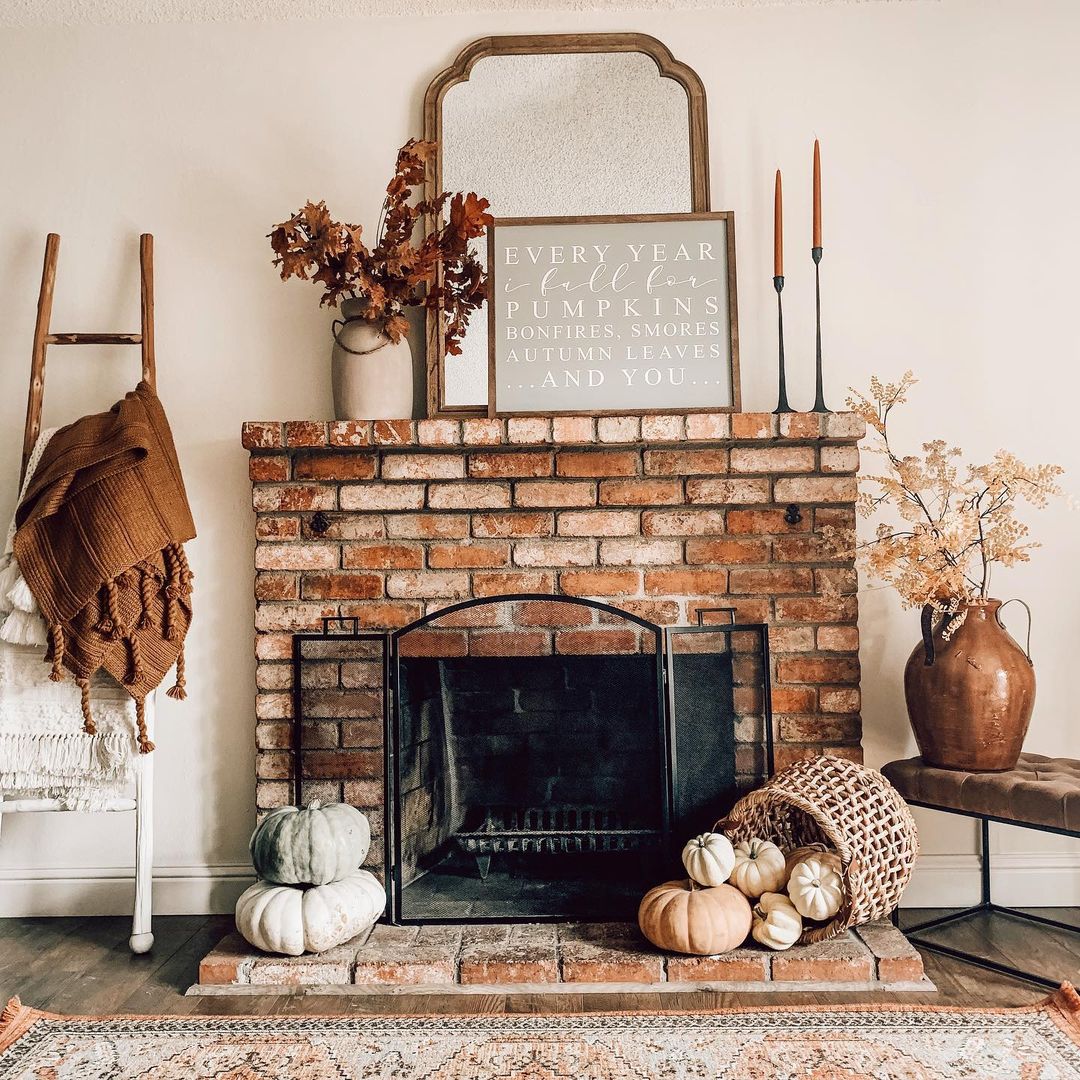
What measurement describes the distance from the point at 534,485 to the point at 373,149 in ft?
3.27

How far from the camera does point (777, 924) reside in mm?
1817

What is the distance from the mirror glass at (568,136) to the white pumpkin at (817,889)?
1.48 metres

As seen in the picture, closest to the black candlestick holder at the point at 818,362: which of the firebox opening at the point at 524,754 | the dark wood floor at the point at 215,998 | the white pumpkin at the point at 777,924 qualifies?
the firebox opening at the point at 524,754

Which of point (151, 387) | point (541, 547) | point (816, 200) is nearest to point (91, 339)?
point (151, 387)

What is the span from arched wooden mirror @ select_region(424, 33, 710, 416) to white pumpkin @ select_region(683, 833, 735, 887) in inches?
51.1

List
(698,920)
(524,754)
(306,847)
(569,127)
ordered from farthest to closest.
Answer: (569,127) → (524,754) → (306,847) → (698,920)

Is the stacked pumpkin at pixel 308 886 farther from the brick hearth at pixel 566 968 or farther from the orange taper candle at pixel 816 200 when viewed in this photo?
the orange taper candle at pixel 816 200

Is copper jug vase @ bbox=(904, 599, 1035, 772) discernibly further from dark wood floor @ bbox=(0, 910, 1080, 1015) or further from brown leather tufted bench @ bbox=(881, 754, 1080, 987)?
dark wood floor @ bbox=(0, 910, 1080, 1015)

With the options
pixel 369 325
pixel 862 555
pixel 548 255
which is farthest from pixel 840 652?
pixel 369 325

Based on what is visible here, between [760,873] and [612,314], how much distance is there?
1.34 metres

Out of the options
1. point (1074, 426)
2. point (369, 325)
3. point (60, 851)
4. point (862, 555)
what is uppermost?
point (369, 325)

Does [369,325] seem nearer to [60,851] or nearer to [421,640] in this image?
[421,640]

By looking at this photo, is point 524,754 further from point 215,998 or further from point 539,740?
point 215,998

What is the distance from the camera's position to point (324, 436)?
214 cm
